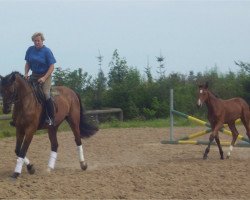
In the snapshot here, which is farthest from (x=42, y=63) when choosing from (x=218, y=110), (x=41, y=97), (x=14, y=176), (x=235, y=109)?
(x=235, y=109)

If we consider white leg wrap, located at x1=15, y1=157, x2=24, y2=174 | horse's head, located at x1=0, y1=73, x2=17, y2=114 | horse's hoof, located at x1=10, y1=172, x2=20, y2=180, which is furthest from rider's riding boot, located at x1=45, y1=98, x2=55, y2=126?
horse's hoof, located at x1=10, y1=172, x2=20, y2=180

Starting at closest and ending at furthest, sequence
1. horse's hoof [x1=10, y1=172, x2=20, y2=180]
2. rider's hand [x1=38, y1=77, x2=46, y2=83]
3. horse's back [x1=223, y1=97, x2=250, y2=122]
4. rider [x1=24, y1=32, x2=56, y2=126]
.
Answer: horse's hoof [x1=10, y1=172, x2=20, y2=180] → rider's hand [x1=38, y1=77, x2=46, y2=83] → rider [x1=24, y1=32, x2=56, y2=126] → horse's back [x1=223, y1=97, x2=250, y2=122]

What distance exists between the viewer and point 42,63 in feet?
33.2

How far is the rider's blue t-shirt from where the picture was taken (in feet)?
33.1

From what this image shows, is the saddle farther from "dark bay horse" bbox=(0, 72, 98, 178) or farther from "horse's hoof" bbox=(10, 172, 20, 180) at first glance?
"horse's hoof" bbox=(10, 172, 20, 180)

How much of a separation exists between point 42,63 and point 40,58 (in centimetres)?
11

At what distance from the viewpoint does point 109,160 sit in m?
12.3

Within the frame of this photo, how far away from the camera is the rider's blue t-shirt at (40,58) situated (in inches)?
397

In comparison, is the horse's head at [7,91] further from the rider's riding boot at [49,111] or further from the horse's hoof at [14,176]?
the horse's hoof at [14,176]

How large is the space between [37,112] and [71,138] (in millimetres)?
6822

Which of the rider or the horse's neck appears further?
the rider

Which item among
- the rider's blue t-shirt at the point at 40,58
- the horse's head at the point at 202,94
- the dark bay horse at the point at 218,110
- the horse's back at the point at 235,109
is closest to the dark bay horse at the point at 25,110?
the rider's blue t-shirt at the point at 40,58

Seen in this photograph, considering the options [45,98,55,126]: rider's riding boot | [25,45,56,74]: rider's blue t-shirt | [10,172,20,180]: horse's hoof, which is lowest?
[10,172,20,180]: horse's hoof

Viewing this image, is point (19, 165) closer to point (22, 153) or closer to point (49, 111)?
point (22, 153)
